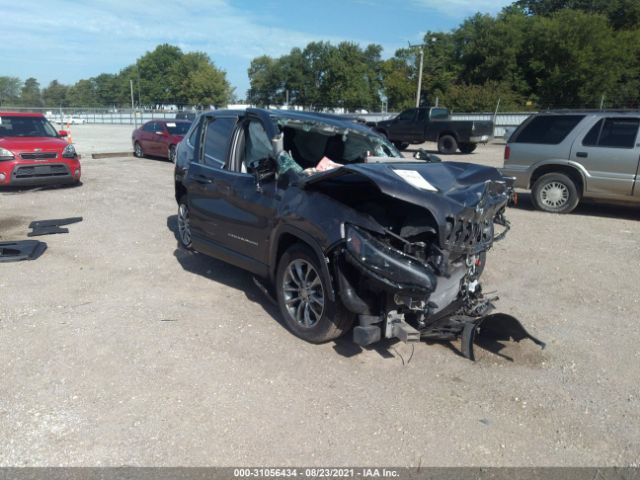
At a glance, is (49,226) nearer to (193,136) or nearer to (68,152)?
(193,136)

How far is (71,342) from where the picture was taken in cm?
443

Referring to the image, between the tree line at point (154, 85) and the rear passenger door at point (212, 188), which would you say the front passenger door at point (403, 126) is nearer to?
the rear passenger door at point (212, 188)

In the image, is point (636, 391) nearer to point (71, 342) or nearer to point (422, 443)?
point (422, 443)

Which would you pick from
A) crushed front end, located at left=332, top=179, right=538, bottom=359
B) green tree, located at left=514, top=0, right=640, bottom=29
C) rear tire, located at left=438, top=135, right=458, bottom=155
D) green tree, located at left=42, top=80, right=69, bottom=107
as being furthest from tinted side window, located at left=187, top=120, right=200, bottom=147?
green tree, located at left=42, top=80, right=69, bottom=107

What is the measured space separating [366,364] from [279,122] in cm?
251

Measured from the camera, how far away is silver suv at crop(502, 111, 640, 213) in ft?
30.6

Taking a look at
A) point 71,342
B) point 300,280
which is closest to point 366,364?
point 300,280

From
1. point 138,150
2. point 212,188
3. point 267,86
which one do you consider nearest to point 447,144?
point 138,150

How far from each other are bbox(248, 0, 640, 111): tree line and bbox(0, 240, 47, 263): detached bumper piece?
3443 cm

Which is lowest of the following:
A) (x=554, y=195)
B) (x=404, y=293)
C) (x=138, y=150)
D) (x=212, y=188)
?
(x=138, y=150)

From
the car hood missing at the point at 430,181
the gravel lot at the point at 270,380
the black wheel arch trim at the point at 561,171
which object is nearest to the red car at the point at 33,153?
the gravel lot at the point at 270,380

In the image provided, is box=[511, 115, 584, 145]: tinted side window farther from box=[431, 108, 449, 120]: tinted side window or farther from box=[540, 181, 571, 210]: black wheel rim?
box=[431, 108, 449, 120]: tinted side window

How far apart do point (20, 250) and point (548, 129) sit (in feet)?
29.8

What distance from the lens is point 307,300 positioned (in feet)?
14.5
